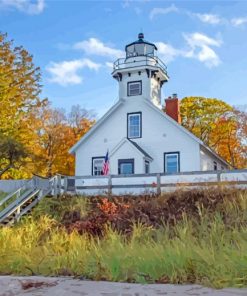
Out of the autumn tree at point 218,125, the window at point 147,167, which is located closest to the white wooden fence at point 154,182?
the window at point 147,167

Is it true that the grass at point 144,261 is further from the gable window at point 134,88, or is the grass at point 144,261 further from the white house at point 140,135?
the gable window at point 134,88

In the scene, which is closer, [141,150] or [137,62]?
[141,150]

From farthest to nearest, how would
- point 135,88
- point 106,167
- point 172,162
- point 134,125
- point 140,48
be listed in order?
point 140,48, point 135,88, point 134,125, point 172,162, point 106,167

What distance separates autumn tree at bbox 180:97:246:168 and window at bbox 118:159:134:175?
59.7ft

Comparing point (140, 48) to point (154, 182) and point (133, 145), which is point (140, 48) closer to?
point (133, 145)

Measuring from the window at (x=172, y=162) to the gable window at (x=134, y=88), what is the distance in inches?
183

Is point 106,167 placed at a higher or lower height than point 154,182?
higher

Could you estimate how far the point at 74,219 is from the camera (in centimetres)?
1416

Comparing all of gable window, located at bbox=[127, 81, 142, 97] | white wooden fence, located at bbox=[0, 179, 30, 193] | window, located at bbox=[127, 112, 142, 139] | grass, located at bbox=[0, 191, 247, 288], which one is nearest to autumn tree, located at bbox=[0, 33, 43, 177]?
white wooden fence, located at bbox=[0, 179, 30, 193]

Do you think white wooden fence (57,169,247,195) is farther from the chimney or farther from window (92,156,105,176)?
the chimney

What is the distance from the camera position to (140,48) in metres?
27.6

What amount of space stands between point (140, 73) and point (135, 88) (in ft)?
3.81

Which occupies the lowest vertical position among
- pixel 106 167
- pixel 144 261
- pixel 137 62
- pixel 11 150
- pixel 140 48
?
pixel 144 261

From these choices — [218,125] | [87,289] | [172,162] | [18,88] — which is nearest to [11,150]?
[18,88]
